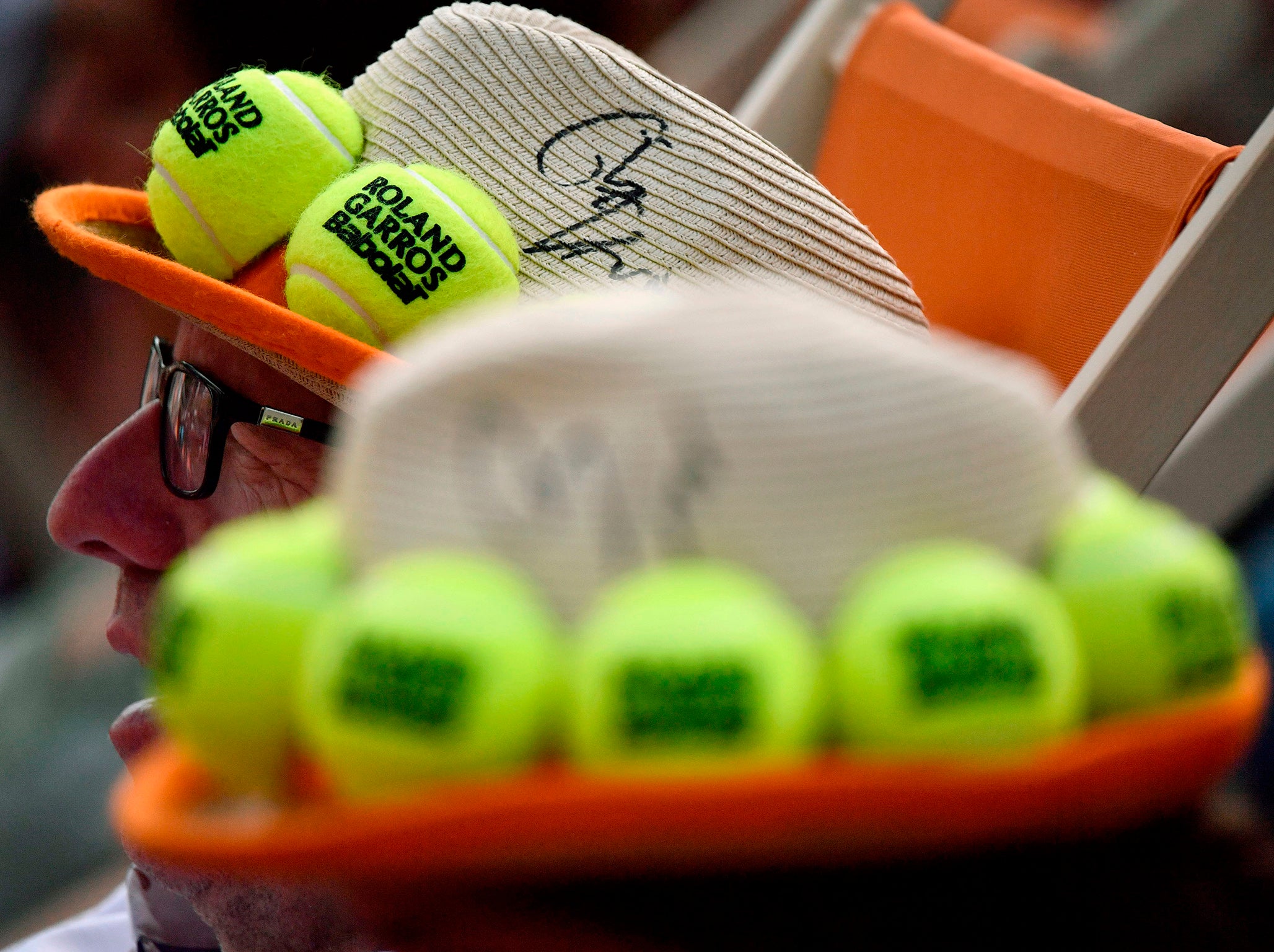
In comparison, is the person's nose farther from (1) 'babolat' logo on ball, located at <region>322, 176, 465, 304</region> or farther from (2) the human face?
(1) 'babolat' logo on ball, located at <region>322, 176, 465, 304</region>

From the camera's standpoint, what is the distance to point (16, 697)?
219 cm

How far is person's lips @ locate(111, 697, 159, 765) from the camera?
2.64 ft

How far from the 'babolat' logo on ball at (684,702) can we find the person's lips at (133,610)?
1.97 feet

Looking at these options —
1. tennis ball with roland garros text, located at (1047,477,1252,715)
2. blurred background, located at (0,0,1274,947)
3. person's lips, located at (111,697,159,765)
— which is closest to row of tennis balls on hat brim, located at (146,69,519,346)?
person's lips, located at (111,697,159,765)

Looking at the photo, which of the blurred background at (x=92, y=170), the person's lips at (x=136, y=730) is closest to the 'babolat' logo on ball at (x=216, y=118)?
the person's lips at (x=136, y=730)

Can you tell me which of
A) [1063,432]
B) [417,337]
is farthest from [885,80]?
[1063,432]

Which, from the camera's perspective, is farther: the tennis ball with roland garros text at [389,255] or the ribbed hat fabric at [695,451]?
the tennis ball with roland garros text at [389,255]

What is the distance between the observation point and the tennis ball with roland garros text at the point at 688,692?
32 centimetres

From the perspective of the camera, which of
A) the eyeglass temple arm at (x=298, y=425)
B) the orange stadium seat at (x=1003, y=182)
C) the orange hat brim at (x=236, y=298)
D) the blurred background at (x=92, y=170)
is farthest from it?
the blurred background at (x=92, y=170)

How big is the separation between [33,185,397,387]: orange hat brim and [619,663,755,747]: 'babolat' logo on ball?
0.37m

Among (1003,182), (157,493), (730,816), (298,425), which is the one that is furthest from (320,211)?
(1003,182)

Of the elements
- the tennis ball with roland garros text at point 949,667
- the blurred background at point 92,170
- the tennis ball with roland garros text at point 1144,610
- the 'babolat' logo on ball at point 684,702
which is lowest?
the blurred background at point 92,170

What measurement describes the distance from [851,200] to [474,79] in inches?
22.8

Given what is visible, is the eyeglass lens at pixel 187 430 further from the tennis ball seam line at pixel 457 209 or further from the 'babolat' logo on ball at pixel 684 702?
the 'babolat' logo on ball at pixel 684 702
